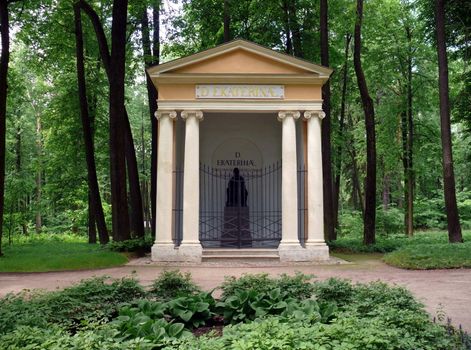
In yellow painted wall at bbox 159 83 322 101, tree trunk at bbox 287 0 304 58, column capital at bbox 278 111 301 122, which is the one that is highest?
tree trunk at bbox 287 0 304 58

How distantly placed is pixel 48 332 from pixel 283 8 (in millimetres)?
18842

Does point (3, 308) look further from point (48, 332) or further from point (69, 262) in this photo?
point (69, 262)

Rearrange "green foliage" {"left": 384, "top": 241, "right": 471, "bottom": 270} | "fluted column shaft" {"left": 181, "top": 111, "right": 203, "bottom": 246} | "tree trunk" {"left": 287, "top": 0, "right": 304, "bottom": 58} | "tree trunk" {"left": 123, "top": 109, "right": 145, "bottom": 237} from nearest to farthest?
"green foliage" {"left": 384, "top": 241, "right": 471, "bottom": 270} → "fluted column shaft" {"left": 181, "top": 111, "right": 203, "bottom": 246} → "tree trunk" {"left": 123, "top": 109, "right": 145, "bottom": 237} → "tree trunk" {"left": 287, "top": 0, "right": 304, "bottom": 58}

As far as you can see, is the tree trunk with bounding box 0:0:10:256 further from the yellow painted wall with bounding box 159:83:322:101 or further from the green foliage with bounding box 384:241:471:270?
the green foliage with bounding box 384:241:471:270

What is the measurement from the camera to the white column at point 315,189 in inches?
580

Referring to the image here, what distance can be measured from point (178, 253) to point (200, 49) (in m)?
A: 12.5

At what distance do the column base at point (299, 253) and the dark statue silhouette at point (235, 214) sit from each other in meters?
2.31

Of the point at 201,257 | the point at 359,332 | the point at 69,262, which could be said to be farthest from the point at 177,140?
the point at 359,332

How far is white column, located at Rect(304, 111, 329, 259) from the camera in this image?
14.7 metres

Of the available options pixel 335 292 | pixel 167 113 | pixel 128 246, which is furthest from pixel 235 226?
pixel 335 292

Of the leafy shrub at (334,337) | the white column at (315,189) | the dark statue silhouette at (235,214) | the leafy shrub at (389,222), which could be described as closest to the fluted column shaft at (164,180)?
the dark statue silhouette at (235,214)

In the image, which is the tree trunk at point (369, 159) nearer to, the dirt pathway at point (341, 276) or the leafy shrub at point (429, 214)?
the dirt pathway at point (341, 276)

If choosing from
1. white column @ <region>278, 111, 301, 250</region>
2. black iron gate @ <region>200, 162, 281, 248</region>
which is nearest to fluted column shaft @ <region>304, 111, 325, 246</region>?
white column @ <region>278, 111, 301, 250</region>

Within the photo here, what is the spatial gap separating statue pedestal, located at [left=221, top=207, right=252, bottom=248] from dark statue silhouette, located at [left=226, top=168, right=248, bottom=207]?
37 cm
